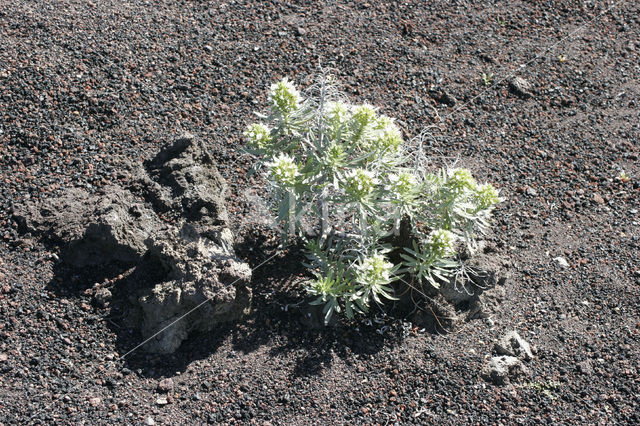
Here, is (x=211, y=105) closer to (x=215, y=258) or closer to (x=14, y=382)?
(x=215, y=258)

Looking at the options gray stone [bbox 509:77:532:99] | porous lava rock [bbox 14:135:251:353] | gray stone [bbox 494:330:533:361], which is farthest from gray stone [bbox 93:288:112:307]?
gray stone [bbox 509:77:532:99]

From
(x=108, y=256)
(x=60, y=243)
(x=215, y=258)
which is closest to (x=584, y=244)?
(x=215, y=258)

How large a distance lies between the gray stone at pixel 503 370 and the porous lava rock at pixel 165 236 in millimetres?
1528

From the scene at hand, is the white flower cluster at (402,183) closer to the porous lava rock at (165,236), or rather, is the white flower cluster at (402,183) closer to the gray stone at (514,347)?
the porous lava rock at (165,236)

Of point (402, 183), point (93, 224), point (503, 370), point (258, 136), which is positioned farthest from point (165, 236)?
point (503, 370)

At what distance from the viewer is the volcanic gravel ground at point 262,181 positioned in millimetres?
3934

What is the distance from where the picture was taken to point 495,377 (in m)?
4.09

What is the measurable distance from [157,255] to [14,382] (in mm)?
1054

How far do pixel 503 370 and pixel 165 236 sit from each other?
2.21m

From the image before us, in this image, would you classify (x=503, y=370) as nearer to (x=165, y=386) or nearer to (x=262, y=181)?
(x=165, y=386)

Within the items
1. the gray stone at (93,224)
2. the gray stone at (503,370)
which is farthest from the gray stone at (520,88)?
Answer: the gray stone at (93,224)

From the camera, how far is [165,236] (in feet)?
13.5

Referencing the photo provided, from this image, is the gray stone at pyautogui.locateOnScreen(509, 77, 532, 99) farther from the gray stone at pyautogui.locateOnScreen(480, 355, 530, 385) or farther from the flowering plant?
the gray stone at pyautogui.locateOnScreen(480, 355, 530, 385)

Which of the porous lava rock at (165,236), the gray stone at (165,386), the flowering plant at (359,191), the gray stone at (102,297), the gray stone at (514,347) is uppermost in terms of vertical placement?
the flowering plant at (359,191)
